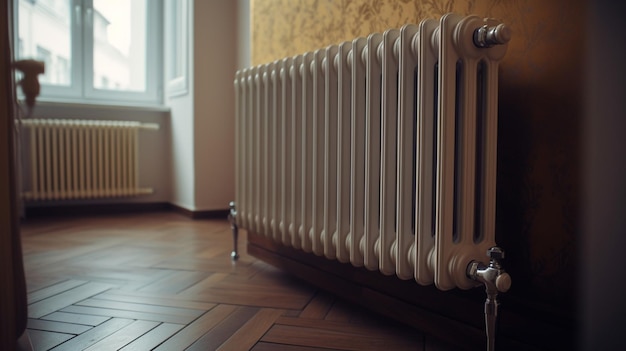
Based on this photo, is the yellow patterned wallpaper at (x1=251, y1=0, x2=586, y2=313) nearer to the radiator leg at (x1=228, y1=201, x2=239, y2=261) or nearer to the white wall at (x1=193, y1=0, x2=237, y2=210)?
the radiator leg at (x1=228, y1=201, x2=239, y2=261)

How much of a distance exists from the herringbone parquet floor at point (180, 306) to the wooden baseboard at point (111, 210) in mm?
854

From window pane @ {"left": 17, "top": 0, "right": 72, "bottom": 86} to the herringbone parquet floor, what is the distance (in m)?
1.33

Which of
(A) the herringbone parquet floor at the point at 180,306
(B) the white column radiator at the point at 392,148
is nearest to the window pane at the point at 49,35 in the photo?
(A) the herringbone parquet floor at the point at 180,306

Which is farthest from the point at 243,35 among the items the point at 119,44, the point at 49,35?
the point at 49,35

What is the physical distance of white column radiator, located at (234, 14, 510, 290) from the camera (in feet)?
2.63

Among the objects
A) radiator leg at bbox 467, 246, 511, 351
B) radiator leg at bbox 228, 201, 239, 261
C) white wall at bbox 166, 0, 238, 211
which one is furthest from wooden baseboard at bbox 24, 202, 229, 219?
radiator leg at bbox 467, 246, 511, 351

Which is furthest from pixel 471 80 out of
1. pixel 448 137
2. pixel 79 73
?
pixel 79 73

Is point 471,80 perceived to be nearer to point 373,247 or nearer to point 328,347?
point 373,247

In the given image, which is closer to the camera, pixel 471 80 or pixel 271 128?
pixel 471 80

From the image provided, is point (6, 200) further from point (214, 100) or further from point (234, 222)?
point (214, 100)

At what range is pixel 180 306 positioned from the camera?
1170 mm

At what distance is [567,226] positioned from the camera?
792 mm

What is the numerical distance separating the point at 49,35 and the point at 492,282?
9.74ft

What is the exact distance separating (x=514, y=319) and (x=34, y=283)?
131cm
